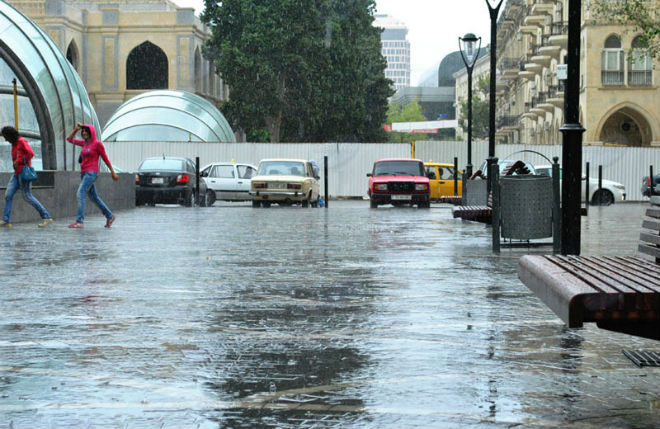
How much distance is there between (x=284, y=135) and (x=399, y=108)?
10520 cm

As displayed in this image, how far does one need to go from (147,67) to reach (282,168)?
4316 centimetres

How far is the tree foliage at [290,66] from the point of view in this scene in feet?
177

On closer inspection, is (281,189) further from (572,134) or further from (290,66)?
(290,66)

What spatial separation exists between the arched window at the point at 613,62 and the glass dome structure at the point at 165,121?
19776 millimetres

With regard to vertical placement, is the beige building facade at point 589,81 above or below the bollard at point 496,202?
above

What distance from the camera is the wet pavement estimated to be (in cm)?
445

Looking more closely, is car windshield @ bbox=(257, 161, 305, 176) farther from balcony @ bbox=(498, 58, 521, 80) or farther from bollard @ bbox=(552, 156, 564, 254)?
balcony @ bbox=(498, 58, 521, 80)

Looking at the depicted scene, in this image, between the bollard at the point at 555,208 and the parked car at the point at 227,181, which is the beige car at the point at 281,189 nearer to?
the parked car at the point at 227,181

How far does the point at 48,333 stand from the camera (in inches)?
255

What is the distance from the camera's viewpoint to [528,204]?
12.1 m

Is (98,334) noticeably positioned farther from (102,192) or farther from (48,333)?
(102,192)

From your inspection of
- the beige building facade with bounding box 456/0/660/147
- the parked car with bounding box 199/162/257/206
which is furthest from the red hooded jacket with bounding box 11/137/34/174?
the beige building facade with bounding box 456/0/660/147

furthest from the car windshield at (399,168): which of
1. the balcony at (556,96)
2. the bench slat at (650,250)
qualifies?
the balcony at (556,96)

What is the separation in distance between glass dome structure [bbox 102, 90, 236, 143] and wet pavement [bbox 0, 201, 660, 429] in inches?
1741
